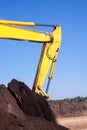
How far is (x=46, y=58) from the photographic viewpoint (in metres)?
16.3

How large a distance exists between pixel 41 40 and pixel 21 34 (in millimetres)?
1398

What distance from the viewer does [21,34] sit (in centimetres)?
1504

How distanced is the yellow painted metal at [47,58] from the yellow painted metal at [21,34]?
0.34m

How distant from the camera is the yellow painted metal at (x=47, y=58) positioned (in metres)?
15.9

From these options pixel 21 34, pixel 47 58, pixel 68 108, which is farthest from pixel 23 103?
pixel 68 108

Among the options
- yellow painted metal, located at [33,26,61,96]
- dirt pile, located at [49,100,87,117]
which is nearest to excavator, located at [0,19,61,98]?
yellow painted metal, located at [33,26,61,96]

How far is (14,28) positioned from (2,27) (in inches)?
29.4

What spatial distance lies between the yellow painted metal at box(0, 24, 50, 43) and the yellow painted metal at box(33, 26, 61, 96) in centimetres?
34

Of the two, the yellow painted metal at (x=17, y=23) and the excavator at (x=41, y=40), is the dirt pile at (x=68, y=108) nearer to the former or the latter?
the excavator at (x=41, y=40)

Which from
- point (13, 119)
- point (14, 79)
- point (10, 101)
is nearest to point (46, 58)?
point (14, 79)

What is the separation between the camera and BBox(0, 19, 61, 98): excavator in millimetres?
14578

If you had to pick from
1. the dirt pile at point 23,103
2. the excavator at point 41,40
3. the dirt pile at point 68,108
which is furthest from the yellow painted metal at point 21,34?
the dirt pile at point 68,108

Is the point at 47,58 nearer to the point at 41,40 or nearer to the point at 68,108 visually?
the point at 41,40

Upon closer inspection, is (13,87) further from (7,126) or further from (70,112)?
(70,112)
